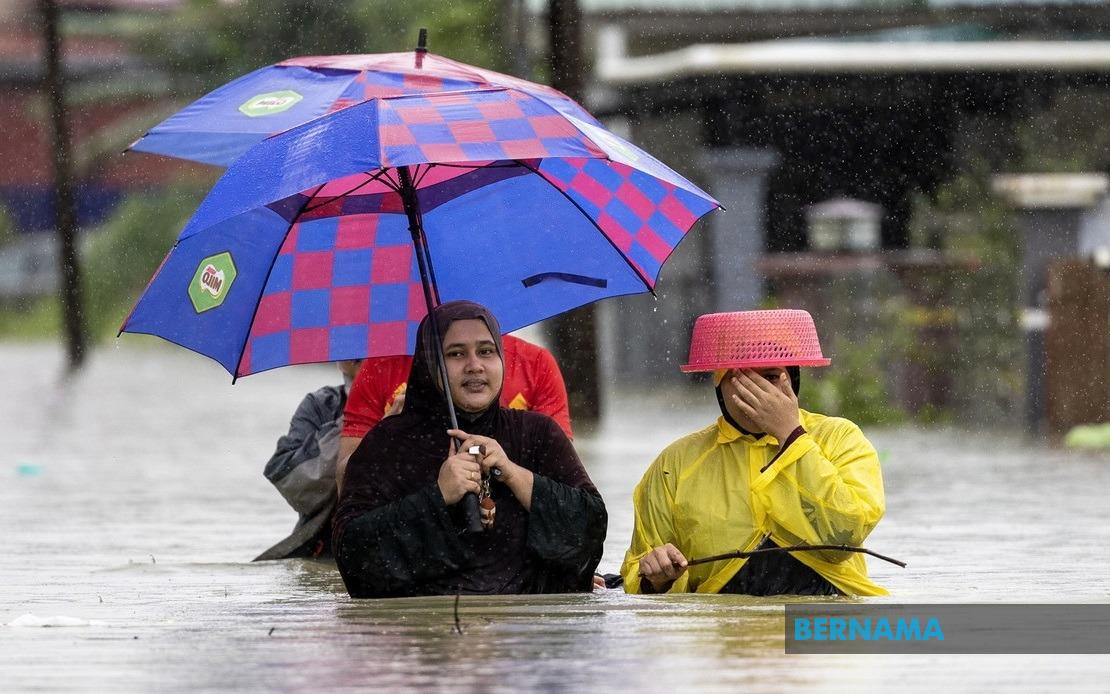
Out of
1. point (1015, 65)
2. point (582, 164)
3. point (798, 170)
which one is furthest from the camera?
point (798, 170)

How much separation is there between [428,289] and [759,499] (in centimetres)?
139

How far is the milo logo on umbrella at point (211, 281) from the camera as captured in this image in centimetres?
733

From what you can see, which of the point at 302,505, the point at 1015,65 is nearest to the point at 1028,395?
the point at 1015,65

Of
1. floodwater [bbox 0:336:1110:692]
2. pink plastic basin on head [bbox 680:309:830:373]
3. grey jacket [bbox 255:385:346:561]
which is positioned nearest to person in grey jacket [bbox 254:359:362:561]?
grey jacket [bbox 255:385:346:561]

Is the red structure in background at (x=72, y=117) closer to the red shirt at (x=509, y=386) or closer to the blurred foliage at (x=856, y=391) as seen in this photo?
the blurred foliage at (x=856, y=391)

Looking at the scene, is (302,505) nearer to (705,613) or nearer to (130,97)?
(705,613)

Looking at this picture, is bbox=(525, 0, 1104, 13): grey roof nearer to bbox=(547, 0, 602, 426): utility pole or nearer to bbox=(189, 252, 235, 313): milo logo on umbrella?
bbox=(547, 0, 602, 426): utility pole

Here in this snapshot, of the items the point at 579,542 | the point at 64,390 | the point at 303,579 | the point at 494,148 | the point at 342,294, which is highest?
the point at 494,148

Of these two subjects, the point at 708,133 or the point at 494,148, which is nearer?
the point at 494,148

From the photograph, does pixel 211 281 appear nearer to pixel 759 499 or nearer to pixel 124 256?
pixel 759 499

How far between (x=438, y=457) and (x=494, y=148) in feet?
3.34

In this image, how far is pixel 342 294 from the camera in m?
7.73

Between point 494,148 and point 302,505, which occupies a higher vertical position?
point 494,148

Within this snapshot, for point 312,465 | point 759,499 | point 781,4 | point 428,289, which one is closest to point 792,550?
point 759,499
